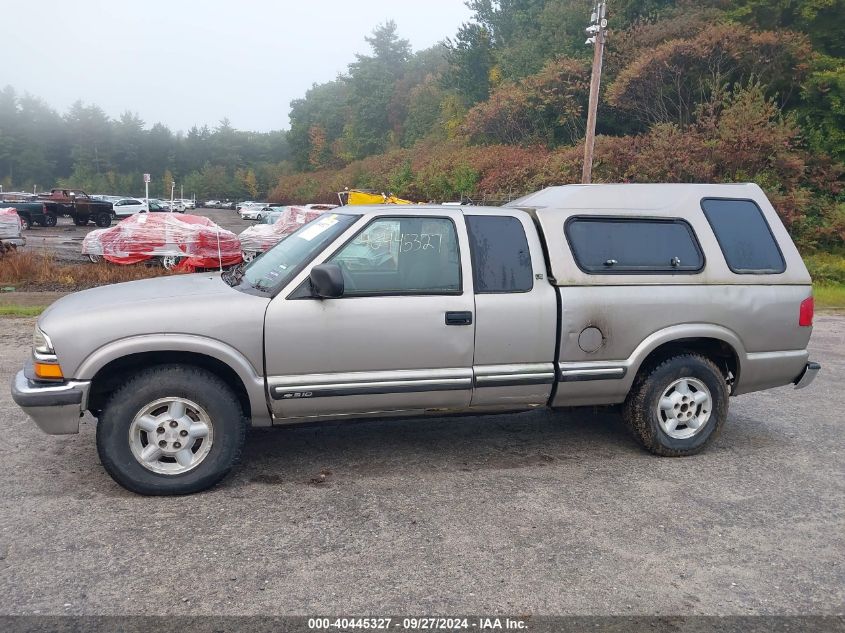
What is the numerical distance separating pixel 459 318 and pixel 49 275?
41.2 ft

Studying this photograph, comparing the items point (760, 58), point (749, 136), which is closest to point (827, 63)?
point (760, 58)

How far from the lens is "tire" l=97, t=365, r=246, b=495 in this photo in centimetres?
393

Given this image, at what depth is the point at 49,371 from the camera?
388 centimetres

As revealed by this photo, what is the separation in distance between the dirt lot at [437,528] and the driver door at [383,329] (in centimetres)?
59

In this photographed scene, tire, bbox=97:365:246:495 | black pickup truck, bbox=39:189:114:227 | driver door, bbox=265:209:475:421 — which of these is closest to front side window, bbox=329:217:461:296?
driver door, bbox=265:209:475:421

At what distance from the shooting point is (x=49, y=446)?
15.9 ft

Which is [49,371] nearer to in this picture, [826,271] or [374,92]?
[826,271]

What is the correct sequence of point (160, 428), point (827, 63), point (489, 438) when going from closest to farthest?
point (160, 428), point (489, 438), point (827, 63)

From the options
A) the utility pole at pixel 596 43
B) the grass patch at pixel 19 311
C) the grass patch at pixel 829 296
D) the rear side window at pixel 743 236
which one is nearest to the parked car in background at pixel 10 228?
the grass patch at pixel 19 311

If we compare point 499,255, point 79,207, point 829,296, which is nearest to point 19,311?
point 499,255

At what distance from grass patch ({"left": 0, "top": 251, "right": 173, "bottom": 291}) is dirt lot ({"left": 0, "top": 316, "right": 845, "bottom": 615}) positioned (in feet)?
30.3

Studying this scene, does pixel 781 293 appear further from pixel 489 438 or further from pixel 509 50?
pixel 509 50

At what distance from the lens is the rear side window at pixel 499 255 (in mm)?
4465

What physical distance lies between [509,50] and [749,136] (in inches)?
1230
